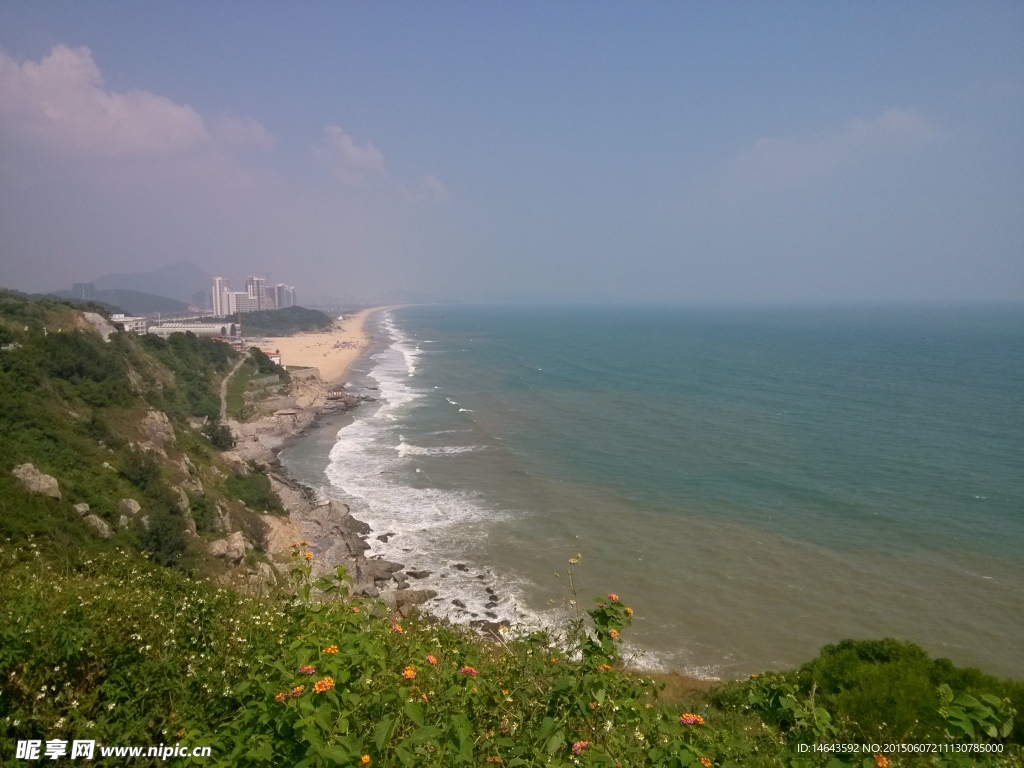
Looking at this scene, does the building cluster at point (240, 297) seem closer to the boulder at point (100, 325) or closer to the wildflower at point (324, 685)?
the boulder at point (100, 325)

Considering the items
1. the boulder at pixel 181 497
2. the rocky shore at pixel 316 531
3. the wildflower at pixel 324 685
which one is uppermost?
the wildflower at pixel 324 685

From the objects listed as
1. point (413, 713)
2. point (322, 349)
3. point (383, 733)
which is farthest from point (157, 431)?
point (322, 349)

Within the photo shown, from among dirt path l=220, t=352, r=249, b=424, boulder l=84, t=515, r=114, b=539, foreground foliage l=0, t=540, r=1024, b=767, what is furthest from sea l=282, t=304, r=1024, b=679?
boulder l=84, t=515, r=114, b=539

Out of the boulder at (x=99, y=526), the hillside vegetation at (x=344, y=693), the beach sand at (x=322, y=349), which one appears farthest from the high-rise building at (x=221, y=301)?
the hillside vegetation at (x=344, y=693)

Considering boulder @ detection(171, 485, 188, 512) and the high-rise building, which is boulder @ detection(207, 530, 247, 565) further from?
the high-rise building

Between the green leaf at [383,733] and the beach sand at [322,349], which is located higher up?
the green leaf at [383,733]

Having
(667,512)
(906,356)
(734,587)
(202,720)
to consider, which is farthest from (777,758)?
(906,356)
